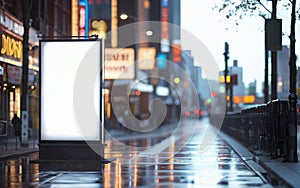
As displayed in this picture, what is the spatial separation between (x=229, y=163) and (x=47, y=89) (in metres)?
6.88

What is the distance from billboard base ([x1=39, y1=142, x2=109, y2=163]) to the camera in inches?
965

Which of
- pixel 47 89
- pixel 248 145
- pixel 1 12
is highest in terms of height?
pixel 1 12

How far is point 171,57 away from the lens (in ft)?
542

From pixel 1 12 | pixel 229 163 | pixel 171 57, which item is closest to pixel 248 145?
pixel 229 163

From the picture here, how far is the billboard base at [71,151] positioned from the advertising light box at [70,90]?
0.74 ft

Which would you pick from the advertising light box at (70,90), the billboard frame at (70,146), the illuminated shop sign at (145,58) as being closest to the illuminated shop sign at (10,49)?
the advertising light box at (70,90)

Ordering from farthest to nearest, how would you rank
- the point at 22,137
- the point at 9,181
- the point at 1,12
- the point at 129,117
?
1. the point at 129,117
2. the point at 1,12
3. the point at 22,137
4. the point at 9,181

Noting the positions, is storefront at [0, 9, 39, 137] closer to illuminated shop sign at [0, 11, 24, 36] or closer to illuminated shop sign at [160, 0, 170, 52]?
illuminated shop sign at [0, 11, 24, 36]

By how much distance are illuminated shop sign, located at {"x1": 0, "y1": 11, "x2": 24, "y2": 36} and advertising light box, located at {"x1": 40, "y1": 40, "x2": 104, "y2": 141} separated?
1608 cm

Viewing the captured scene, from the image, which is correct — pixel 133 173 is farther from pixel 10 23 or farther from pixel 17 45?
pixel 17 45

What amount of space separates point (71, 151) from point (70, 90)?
84.4 inches

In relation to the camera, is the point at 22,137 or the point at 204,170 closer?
the point at 204,170

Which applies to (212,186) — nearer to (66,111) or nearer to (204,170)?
(204,170)

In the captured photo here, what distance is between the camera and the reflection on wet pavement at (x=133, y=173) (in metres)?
17.2
